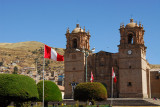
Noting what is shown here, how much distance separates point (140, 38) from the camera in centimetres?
5975

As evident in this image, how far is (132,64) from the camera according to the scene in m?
58.5

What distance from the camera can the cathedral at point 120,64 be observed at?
Result: 58.2 metres

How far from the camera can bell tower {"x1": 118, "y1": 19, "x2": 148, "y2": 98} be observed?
58.0 m

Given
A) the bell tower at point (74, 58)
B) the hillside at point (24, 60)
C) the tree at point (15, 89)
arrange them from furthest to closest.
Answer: the hillside at point (24, 60) < the bell tower at point (74, 58) < the tree at point (15, 89)

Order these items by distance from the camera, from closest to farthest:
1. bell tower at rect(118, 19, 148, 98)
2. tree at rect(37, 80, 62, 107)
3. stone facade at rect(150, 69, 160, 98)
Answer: tree at rect(37, 80, 62, 107) < bell tower at rect(118, 19, 148, 98) < stone facade at rect(150, 69, 160, 98)

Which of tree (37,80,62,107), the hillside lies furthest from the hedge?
the hillside

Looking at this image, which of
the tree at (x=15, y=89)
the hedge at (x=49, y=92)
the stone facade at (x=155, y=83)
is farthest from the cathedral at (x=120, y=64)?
the tree at (x=15, y=89)

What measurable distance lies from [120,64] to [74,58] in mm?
10422

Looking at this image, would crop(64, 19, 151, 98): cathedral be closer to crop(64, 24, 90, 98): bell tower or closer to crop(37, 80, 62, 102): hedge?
crop(64, 24, 90, 98): bell tower

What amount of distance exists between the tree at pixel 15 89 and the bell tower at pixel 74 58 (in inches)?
1426

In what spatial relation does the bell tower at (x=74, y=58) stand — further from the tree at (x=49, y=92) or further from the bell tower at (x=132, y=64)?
the tree at (x=49, y=92)

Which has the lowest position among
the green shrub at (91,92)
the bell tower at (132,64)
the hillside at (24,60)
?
the green shrub at (91,92)

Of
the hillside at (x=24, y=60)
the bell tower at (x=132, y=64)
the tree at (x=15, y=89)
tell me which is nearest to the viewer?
the tree at (x=15, y=89)

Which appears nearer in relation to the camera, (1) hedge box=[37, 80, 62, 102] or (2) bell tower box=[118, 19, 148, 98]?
(1) hedge box=[37, 80, 62, 102]
